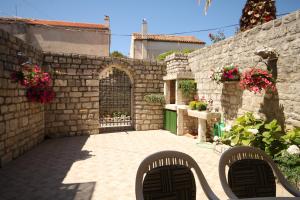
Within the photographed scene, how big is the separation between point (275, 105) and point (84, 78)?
240 inches

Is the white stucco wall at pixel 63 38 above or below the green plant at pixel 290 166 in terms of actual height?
above

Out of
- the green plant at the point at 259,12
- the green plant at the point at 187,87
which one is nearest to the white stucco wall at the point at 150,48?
the green plant at the point at 187,87

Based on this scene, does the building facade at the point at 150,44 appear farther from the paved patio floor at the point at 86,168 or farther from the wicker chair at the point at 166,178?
the wicker chair at the point at 166,178

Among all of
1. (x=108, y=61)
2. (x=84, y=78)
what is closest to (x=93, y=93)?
(x=84, y=78)

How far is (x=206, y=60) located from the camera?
7.04 m

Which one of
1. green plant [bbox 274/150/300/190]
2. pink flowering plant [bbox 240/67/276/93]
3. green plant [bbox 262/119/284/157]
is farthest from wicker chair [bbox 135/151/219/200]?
pink flowering plant [bbox 240/67/276/93]

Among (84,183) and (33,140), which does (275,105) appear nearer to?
(84,183)

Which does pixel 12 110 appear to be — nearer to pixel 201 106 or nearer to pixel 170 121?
pixel 201 106

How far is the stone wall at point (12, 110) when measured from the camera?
4.32 metres

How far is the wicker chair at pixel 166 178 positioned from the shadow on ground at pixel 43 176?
6.23 feet

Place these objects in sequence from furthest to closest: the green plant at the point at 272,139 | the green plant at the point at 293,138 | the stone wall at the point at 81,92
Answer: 1. the stone wall at the point at 81,92
2. the green plant at the point at 272,139
3. the green plant at the point at 293,138

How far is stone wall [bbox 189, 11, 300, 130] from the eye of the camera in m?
3.83

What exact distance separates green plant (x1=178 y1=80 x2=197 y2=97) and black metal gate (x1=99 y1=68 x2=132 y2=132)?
2582 mm

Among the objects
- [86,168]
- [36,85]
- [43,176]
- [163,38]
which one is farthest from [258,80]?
[163,38]
